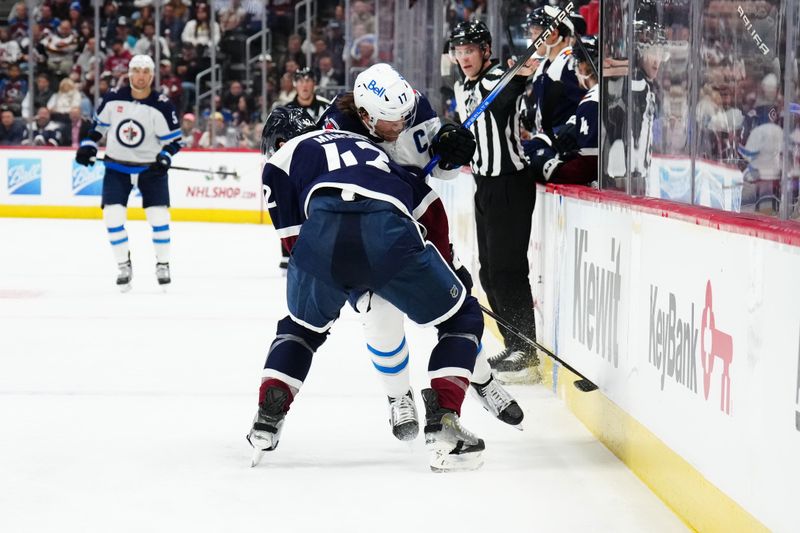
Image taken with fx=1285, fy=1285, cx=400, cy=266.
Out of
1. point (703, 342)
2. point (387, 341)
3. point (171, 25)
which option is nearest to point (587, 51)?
point (387, 341)

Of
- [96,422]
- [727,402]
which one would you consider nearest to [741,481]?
[727,402]

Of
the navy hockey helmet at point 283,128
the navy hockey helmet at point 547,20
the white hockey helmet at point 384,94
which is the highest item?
the navy hockey helmet at point 547,20

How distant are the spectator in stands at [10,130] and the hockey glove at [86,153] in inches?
229

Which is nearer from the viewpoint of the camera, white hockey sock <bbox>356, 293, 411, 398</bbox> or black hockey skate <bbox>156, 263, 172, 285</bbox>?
white hockey sock <bbox>356, 293, 411, 398</bbox>

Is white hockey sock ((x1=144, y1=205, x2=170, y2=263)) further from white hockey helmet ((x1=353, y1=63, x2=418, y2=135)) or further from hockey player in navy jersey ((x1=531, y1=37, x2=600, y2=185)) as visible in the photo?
white hockey helmet ((x1=353, y1=63, x2=418, y2=135))

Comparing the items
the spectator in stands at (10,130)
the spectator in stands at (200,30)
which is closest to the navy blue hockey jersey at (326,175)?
the spectator in stands at (10,130)

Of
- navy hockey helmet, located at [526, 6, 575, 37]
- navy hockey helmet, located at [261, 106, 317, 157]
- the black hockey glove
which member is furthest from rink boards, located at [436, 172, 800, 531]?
navy hockey helmet, located at [261, 106, 317, 157]

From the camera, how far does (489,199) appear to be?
15.8ft

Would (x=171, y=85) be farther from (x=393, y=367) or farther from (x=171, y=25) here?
(x=393, y=367)

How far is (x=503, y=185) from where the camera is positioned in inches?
188

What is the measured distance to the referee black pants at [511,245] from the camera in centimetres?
472

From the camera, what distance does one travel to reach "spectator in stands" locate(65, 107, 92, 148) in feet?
42.9

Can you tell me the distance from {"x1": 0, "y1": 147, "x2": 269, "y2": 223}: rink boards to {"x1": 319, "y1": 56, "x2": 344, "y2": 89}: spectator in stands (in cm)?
107

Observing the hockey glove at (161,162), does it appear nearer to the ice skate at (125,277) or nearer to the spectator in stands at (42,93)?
the ice skate at (125,277)
